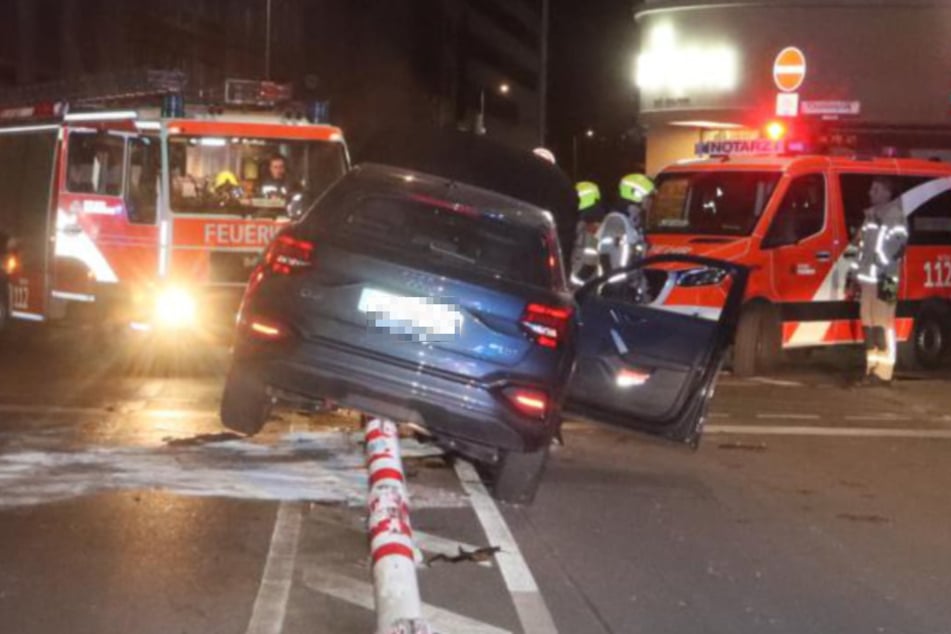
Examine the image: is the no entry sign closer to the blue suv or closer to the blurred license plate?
the blue suv

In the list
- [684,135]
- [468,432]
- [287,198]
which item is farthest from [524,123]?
[468,432]

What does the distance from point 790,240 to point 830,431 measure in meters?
3.75

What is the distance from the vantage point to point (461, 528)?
8.07 meters

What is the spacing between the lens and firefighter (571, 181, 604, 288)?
15836mm

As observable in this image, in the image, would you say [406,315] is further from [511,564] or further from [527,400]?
[511,564]

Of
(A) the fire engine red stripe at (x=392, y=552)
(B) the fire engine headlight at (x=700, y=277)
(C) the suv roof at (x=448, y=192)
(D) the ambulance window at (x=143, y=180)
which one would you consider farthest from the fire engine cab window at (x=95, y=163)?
(A) the fire engine red stripe at (x=392, y=552)

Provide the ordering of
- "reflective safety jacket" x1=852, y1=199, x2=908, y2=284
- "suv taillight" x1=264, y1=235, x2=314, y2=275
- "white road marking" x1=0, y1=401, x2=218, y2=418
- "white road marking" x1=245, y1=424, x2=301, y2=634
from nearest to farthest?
1. "white road marking" x1=245, y1=424, x2=301, y2=634
2. "suv taillight" x1=264, y1=235, x2=314, y2=275
3. "white road marking" x1=0, y1=401, x2=218, y2=418
4. "reflective safety jacket" x1=852, y1=199, x2=908, y2=284

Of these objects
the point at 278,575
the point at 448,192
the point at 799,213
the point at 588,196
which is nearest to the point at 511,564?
the point at 278,575

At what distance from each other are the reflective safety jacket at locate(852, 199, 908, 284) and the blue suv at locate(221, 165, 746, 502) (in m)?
6.67

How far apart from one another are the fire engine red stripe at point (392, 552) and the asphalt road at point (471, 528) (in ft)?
0.92

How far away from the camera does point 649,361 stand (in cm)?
989

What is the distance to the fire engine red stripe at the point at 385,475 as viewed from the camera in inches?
286

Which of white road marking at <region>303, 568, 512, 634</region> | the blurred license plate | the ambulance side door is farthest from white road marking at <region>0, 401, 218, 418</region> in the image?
the ambulance side door

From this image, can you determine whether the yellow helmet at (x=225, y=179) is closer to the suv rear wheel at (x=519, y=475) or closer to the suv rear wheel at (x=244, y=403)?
the suv rear wheel at (x=244, y=403)
